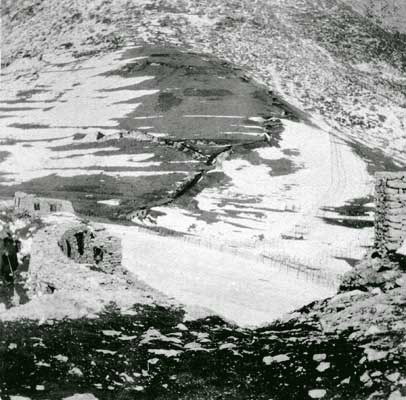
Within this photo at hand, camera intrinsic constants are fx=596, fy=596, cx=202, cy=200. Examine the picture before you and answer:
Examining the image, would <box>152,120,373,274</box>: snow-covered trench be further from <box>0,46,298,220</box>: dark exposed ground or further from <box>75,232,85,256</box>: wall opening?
<box>75,232,85,256</box>: wall opening

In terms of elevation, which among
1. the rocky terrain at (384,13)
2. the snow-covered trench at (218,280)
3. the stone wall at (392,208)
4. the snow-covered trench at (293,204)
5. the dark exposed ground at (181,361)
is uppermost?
the rocky terrain at (384,13)

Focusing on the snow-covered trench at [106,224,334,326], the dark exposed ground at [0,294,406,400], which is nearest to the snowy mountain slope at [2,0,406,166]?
the snow-covered trench at [106,224,334,326]

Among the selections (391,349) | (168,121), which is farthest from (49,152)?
(391,349)

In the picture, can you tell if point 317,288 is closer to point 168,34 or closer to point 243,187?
point 243,187

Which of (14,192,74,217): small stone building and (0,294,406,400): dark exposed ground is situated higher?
(0,294,406,400): dark exposed ground

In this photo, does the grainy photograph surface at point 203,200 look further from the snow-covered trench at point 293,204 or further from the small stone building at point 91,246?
the snow-covered trench at point 293,204

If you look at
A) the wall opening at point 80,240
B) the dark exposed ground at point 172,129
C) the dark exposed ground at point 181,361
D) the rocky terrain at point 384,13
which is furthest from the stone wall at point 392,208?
the rocky terrain at point 384,13

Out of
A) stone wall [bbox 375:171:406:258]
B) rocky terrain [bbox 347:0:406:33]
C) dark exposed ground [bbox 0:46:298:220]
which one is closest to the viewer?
stone wall [bbox 375:171:406:258]
